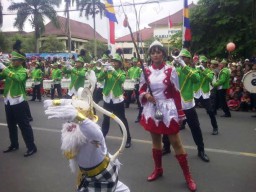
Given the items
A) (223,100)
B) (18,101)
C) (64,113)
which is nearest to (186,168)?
(64,113)

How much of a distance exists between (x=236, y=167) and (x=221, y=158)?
1.60 feet

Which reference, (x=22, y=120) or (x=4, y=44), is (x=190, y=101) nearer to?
(x=22, y=120)

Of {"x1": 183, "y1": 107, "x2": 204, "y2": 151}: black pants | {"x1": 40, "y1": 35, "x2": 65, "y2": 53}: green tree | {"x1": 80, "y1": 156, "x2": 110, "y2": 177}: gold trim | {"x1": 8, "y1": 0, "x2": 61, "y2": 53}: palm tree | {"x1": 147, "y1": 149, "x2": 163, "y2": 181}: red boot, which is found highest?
{"x1": 8, "y1": 0, "x2": 61, "y2": 53}: palm tree

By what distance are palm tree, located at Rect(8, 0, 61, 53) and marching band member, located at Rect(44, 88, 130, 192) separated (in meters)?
31.8

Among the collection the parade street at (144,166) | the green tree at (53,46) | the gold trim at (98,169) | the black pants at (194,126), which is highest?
the green tree at (53,46)

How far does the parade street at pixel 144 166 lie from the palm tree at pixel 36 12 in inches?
1073

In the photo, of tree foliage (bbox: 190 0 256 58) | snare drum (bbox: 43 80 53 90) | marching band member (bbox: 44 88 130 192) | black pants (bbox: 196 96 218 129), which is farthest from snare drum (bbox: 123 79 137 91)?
marching band member (bbox: 44 88 130 192)

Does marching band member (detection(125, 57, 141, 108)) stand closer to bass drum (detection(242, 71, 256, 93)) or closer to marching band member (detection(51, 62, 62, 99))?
marching band member (detection(51, 62, 62, 99))

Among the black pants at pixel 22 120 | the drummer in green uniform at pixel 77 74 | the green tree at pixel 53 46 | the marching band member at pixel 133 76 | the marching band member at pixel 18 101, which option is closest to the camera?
the marching band member at pixel 18 101

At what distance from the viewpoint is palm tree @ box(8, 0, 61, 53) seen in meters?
33.4

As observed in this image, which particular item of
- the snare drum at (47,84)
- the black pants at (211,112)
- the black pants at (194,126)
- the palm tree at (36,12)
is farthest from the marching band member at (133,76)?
the palm tree at (36,12)

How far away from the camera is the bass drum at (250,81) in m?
10.3

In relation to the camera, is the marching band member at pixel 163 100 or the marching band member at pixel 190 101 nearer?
the marching band member at pixel 163 100

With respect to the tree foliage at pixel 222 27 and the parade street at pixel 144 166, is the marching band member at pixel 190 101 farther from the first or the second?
the tree foliage at pixel 222 27
